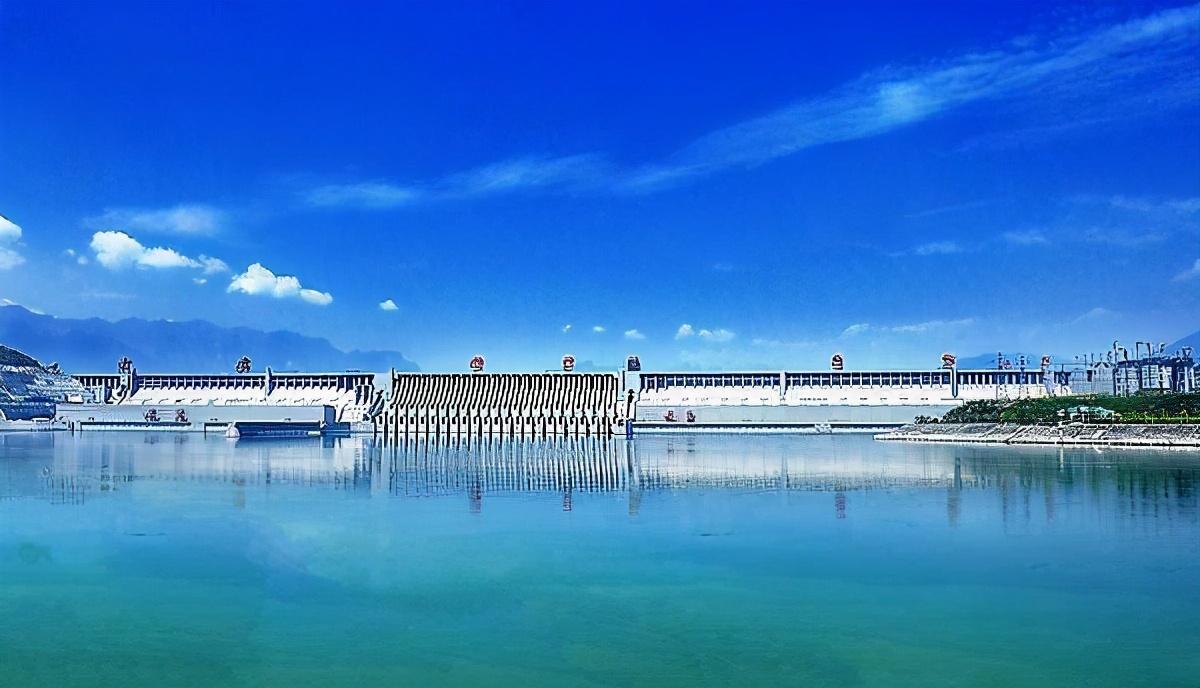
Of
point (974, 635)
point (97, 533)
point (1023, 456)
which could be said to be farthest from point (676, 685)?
point (1023, 456)

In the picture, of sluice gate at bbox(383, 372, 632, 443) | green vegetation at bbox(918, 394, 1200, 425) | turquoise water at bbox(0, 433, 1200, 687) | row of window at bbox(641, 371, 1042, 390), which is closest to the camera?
turquoise water at bbox(0, 433, 1200, 687)

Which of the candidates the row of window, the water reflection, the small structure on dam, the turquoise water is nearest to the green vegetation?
the water reflection

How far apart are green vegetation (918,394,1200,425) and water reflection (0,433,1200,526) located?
10.4 meters

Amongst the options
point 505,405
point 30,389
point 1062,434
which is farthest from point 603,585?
point 30,389

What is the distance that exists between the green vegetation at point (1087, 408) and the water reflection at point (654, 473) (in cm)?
1041

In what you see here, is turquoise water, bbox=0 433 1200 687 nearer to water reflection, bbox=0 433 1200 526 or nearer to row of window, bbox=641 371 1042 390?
water reflection, bbox=0 433 1200 526

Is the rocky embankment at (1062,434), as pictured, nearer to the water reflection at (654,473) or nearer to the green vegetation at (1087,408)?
the green vegetation at (1087,408)

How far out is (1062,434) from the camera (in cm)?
6397

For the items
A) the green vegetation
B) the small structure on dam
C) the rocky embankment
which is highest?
the small structure on dam

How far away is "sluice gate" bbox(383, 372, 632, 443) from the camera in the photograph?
10231cm

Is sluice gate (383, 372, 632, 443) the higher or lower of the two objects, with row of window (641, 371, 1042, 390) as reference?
lower

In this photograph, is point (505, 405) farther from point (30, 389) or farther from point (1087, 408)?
point (1087, 408)

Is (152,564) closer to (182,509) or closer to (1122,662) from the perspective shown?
(182,509)

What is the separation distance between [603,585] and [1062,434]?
56.0m
